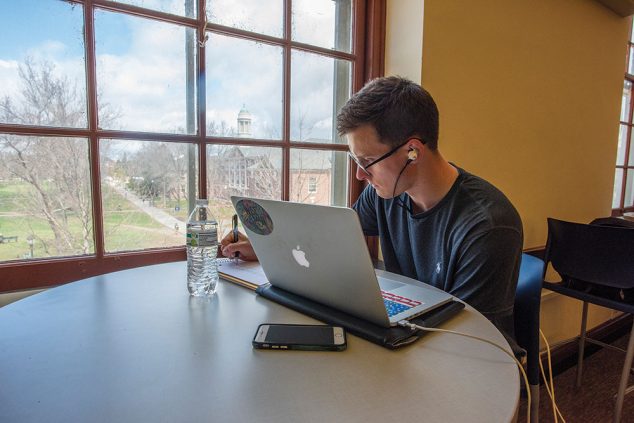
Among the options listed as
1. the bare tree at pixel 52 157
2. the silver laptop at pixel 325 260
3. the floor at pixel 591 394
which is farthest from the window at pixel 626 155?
the bare tree at pixel 52 157

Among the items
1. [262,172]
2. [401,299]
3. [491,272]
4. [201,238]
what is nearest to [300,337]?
[401,299]

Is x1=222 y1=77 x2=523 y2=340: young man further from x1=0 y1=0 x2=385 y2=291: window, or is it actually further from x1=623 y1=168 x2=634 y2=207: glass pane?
x1=623 y1=168 x2=634 y2=207: glass pane

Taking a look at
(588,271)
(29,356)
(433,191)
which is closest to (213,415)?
(29,356)

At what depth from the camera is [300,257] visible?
29.1 inches

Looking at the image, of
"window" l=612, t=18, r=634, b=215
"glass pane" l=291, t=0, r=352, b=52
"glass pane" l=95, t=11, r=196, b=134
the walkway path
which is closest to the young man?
the walkway path

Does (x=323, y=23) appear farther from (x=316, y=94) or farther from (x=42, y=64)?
(x=42, y=64)

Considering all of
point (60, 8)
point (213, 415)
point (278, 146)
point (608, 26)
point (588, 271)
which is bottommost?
point (588, 271)

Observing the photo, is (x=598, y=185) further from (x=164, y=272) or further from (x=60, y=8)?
(x=60, y=8)

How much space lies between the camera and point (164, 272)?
1035 mm

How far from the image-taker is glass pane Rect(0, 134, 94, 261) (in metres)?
1.12

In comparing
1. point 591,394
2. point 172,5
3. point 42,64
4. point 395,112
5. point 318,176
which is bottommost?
point 591,394

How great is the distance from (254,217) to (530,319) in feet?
2.50

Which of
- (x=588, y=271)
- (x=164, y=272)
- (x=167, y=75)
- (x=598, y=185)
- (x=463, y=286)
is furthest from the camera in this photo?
(x=598, y=185)

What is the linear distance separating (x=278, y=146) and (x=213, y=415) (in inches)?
48.3
